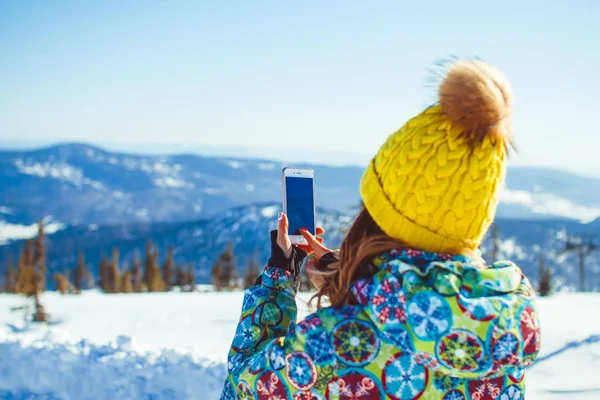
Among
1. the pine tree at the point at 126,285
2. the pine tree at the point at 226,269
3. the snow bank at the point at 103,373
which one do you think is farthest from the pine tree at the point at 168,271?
the snow bank at the point at 103,373

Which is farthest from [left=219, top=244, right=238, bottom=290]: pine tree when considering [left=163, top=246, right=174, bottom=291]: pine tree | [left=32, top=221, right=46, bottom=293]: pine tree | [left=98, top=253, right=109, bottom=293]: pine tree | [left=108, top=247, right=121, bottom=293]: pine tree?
[left=32, top=221, right=46, bottom=293]: pine tree

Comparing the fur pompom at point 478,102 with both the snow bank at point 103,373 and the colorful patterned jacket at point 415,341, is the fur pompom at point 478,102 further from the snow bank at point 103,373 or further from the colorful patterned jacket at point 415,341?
the snow bank at point 103,373

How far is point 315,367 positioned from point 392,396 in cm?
22

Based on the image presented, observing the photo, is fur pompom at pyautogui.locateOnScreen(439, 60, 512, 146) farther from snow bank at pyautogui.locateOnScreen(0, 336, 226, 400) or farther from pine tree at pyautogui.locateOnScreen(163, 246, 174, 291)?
pine tree at pyautogui.locateOnScreen(163, 246, 174, 291)

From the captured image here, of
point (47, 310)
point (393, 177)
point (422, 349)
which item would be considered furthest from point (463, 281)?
point (47, 310)

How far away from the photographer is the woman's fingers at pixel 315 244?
2.11m

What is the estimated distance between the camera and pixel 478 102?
1.65 meters

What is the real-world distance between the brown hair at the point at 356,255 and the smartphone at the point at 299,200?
0.40 metres

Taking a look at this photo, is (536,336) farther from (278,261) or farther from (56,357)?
(56,357)

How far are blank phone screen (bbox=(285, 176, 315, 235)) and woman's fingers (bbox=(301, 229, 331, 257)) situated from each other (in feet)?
0.21

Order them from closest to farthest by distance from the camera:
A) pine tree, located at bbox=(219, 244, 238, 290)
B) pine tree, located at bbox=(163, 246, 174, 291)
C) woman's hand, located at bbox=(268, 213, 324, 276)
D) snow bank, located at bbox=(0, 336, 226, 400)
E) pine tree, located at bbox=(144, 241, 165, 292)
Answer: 1. woman's hand, located at bbox=(268, 213, 324, 276)
2. snow bank, located at bbox=(0, 336, 226, 400)
3. pine tree, located at bbox=(219, 244, 238, 290)
4. pine tree, located at bbox=(144, 241, 165, 292)
5. pine tree, located at bbox=(163, 246, 174, 291)

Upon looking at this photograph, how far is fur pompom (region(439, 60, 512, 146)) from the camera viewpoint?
5.38 ft

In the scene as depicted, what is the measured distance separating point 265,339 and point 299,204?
0.57 m

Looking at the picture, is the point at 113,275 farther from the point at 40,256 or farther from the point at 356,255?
the point at 356,255
